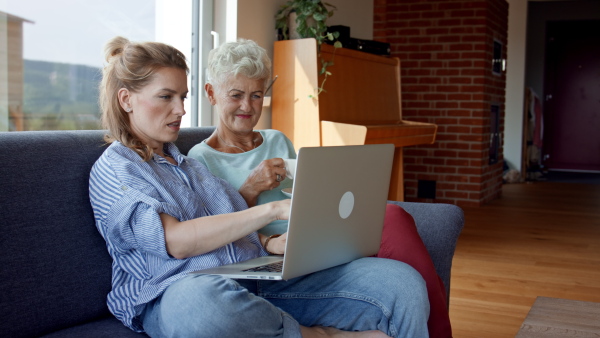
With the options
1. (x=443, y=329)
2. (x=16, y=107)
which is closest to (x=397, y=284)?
(x=443, y=329)

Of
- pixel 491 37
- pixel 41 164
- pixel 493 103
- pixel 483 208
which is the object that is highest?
pixel 491 37

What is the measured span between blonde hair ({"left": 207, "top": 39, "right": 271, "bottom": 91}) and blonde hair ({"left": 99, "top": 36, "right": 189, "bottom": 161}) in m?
0.44

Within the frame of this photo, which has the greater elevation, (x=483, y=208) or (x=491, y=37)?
(x=491, y=37)

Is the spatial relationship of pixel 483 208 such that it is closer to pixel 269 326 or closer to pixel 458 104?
pixel 458 104

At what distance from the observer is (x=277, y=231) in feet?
6.98

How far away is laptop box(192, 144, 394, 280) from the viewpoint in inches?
58.4

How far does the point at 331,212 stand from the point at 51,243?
664 millimetres

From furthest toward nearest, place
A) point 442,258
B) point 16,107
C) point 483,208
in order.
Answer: point 483,208
point 16,107
point 442,258

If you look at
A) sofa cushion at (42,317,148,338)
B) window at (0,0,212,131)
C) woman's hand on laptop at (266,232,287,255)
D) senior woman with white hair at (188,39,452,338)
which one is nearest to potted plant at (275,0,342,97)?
window at (0,0,212,131)

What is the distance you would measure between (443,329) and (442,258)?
1.01 feet

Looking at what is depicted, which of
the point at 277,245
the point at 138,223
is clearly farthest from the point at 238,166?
the point at 138,223

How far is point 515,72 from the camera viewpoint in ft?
27.0

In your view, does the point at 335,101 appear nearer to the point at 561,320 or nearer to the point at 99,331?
the point at 561,320

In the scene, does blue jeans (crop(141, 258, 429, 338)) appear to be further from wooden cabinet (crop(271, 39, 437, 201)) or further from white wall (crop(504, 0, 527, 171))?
white wall (crop(504, 0, 527, 171))
